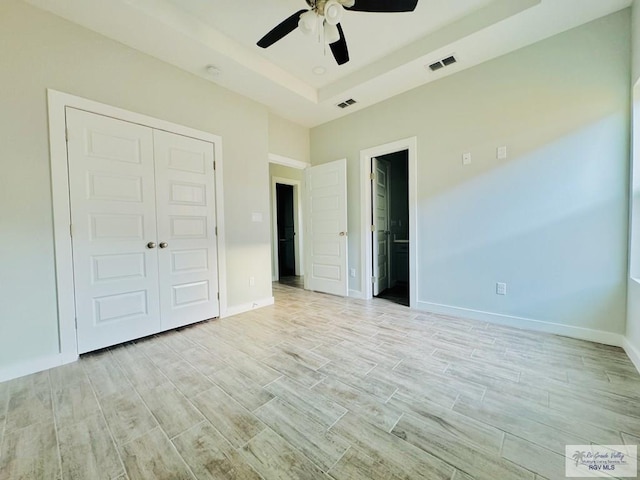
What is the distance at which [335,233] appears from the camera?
408cm

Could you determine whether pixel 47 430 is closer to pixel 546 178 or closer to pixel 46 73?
pixel 46 73

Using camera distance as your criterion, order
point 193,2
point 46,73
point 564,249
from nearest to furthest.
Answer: point 46,73 < point 193,2 < point 564,249

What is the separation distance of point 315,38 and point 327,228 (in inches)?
97.5

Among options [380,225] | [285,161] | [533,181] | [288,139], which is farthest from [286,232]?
[533,181]

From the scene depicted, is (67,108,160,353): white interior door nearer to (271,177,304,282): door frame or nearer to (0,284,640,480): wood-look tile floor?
(0,284,640,480): wood-look tile floor

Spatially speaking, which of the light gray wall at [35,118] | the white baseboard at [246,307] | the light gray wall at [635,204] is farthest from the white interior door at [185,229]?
the light gray wall at [635,204]

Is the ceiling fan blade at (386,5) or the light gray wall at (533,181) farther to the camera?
the light gray wall at (533,181)

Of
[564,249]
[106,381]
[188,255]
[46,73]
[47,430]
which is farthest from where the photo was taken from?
[188,255]

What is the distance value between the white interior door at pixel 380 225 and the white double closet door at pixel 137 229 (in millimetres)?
2316

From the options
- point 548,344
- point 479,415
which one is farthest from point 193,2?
point 548,344

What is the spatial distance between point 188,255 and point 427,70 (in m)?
3.42

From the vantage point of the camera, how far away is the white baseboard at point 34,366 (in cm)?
184

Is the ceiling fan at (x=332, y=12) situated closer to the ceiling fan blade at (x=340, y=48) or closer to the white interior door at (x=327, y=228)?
the ceiling fan blade at (x=340, y=48)

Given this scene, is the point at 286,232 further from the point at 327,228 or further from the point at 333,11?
the point at 333,11
